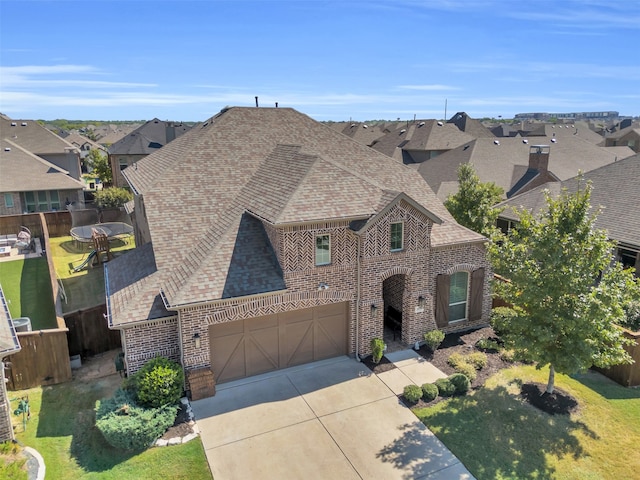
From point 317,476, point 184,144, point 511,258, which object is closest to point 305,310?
point 317,476

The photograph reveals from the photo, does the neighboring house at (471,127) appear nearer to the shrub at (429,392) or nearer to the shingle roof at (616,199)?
the shingle roof at (616,199)

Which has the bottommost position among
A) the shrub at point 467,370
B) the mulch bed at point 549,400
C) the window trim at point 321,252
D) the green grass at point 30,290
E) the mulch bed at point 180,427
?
the mulch bed at point 549,400

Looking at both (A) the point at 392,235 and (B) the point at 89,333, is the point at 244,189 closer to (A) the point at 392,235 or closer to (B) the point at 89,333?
(A) the point at 392,235

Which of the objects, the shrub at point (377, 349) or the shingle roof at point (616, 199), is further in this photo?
the shingle roof at point (616, 199)

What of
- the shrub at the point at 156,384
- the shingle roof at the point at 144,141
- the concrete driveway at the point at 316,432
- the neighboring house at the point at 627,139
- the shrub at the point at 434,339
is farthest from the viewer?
the neighboring house at the point at 627,139

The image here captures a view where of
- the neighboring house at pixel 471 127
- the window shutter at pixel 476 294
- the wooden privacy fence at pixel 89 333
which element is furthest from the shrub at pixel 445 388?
the neighboring house at pixel 471 127

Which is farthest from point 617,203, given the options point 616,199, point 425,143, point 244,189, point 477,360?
point 425,143

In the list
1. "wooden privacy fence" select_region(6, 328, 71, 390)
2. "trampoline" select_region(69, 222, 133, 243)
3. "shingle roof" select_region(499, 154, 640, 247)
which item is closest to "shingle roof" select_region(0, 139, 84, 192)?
"trampoline" select_region(69, 222, 133, 243)
